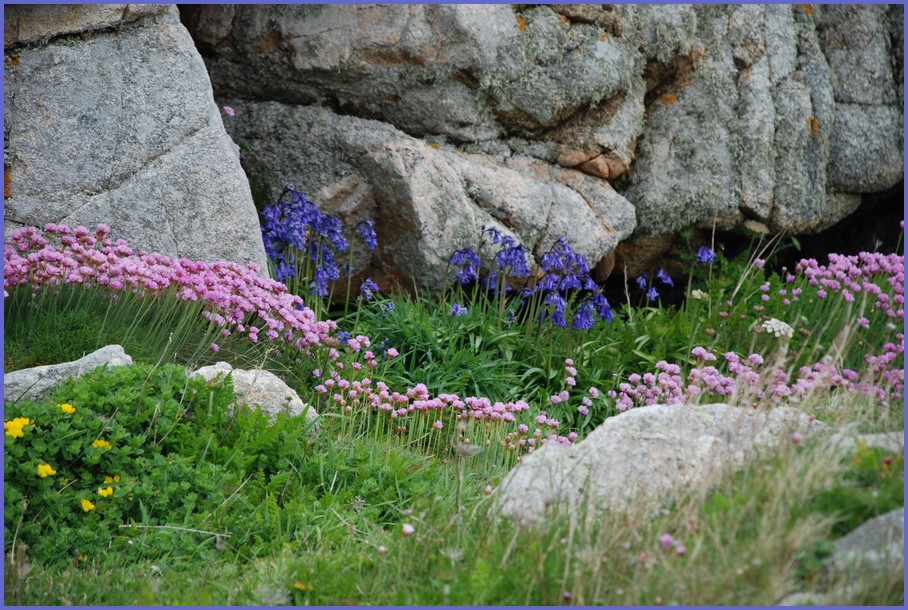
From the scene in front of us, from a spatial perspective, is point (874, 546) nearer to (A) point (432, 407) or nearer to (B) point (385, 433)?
(A) point (432, 407)

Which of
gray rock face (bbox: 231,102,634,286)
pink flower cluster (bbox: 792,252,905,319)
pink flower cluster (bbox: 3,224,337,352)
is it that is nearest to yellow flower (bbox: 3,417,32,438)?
pink flower cluster (bbox: 3,224,337,352)

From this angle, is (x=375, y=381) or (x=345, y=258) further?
(x=345, y=258)

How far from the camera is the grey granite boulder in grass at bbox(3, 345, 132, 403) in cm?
425

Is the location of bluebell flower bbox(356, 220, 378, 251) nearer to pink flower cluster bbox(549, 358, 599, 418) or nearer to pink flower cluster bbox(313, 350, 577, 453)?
pink flower cluster bbox(313, 350, 577, 453)

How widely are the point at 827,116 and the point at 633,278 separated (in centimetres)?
249

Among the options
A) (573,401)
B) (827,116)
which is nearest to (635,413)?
(573,401)

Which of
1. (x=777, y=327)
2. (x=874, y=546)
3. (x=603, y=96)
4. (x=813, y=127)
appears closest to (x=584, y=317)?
(x=777, y=327)

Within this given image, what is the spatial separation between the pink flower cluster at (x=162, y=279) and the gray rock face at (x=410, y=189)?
1.74 m

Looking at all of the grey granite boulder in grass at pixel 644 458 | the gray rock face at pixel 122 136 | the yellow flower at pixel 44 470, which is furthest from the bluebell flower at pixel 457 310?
the yellow flower at pixel 44 470

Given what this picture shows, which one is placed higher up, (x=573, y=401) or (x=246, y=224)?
(x=246, y=224)

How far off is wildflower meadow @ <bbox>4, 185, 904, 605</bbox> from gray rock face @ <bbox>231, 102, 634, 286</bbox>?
0.75ft

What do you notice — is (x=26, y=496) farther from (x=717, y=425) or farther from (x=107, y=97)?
(x=107, y=97)

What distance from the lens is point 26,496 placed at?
3.84m

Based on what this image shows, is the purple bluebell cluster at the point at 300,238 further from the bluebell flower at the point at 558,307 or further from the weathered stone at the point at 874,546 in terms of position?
the weathered stone at the point at 874,546
